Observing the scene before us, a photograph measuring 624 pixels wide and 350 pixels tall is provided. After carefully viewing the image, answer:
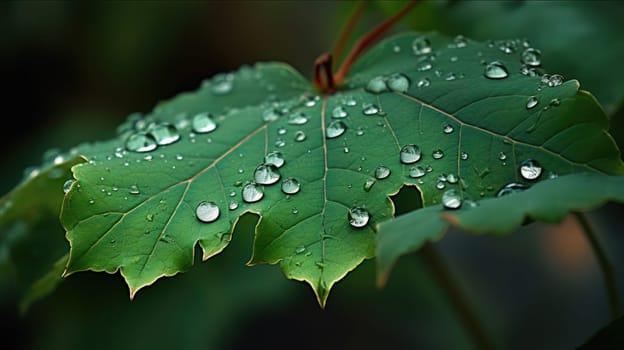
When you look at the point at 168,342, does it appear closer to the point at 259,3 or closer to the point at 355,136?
the point at 355,136

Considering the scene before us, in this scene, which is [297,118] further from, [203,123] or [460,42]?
[460,42]

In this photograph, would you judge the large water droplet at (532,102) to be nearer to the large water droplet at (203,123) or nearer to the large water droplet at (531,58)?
the large water droplet at (531,58)

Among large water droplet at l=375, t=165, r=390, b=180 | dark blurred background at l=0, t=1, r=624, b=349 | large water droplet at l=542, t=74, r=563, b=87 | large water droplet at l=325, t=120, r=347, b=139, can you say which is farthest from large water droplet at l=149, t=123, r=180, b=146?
dark blurred background at l=0, t=1, r=624, b=349

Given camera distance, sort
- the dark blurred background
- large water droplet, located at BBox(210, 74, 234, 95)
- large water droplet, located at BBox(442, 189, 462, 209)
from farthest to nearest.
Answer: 1. the dark blurred background
2. large water droplet, located at BBox(210, 74, 234, 95)
3. large water droplet, located at BBox(442, 189, 462, 209)

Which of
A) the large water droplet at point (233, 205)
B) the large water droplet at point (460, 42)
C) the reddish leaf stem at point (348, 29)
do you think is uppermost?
the large water droplet at point (233, 205)

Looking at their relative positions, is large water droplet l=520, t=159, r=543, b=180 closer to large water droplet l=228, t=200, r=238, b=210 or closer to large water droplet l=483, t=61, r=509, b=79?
large water droplet l=483, t=61, r=509, b=79

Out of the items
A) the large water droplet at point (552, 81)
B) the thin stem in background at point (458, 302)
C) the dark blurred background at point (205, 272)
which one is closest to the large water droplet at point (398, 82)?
the large water droplet at point (552, 81)

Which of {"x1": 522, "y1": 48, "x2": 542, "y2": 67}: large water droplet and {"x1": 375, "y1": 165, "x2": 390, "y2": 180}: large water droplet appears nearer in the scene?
{"x1": 375, "y1": 165, "x2": 390, "y2": 180}: large water droplet
